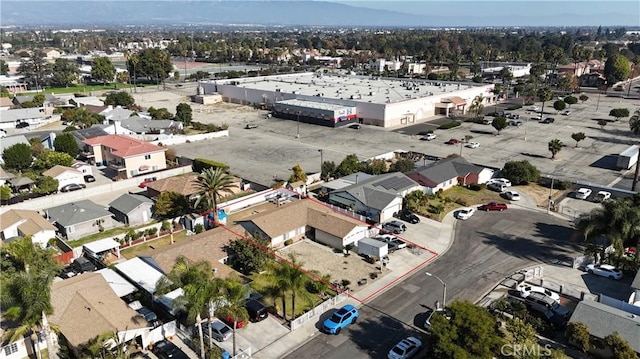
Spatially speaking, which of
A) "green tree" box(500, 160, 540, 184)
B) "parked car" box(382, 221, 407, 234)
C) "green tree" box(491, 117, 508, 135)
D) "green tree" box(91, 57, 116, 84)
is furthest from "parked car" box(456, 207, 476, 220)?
"green tree" box(91, 57, 116, 84)

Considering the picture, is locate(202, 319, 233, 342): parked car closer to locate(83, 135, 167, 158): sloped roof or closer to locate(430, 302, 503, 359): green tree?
locate(430, 302, 503, 359): green tree

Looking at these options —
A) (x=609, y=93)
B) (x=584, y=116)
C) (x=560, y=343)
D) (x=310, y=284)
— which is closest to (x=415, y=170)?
(x=310, y=284)

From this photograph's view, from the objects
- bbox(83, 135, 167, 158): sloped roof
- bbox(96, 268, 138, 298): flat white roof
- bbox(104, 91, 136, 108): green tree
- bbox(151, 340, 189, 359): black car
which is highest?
bbox(104, 91, 136, 108): green tree

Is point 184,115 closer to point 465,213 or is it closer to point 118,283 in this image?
point 118,283

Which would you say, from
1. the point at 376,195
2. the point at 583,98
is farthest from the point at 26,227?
the point at 583,98

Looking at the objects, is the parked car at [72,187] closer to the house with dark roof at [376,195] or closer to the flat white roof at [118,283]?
the flat white roof at [118,283]
